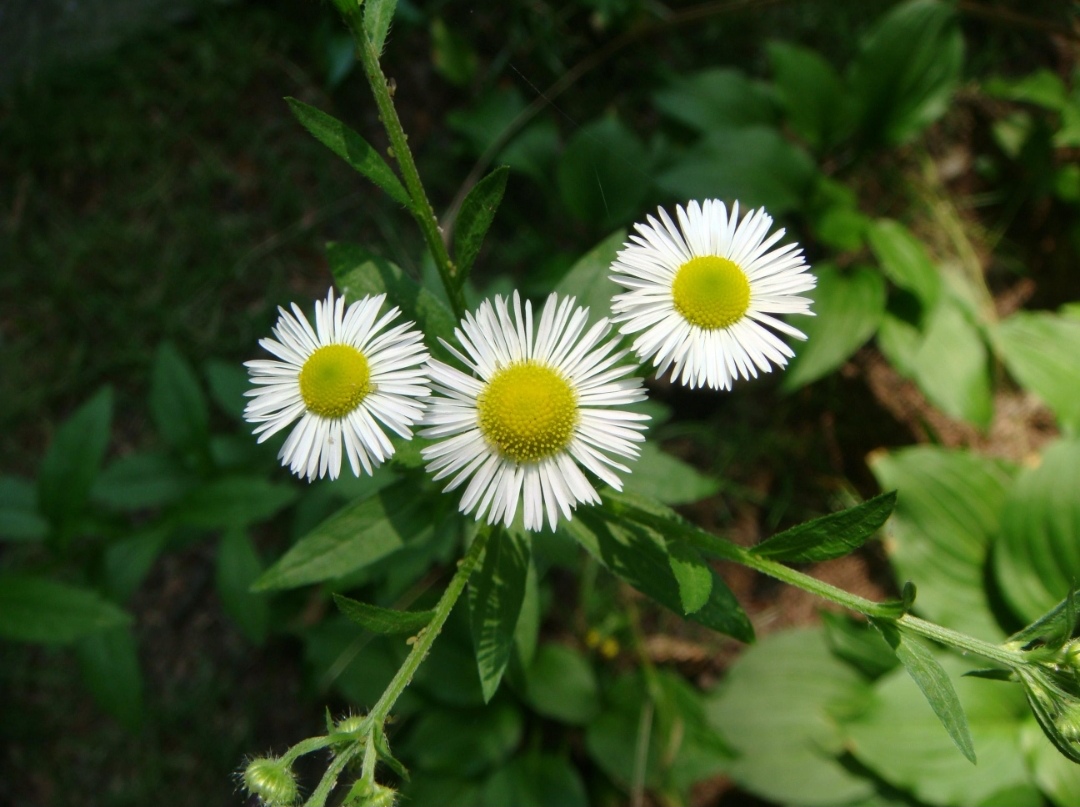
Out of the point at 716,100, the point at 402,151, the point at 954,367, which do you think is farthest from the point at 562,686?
the point at 716,100

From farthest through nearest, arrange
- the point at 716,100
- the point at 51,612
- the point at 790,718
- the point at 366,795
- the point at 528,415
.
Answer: the point at 716,100 < the point at 790,718 < the point at 51,612 < the point at 528,415 < the point at 366,795

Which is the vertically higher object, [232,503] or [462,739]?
[232,503]

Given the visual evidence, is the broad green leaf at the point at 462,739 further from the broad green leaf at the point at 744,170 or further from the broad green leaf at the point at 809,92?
the broad green leaf at the point at 809,92

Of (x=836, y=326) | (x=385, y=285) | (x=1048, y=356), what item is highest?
(x=1048, y=356)

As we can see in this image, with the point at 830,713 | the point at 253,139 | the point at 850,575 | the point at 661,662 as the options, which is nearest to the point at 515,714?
the point at 661,662

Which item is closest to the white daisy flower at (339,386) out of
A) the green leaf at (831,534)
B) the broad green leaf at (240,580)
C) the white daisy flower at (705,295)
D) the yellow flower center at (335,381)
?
the yellow flower center at (335,381)

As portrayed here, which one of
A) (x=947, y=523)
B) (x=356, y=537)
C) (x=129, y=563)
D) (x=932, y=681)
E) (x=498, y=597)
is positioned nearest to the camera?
(x=932, y=681)

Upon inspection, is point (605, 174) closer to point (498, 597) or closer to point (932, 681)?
point (498, 597)
